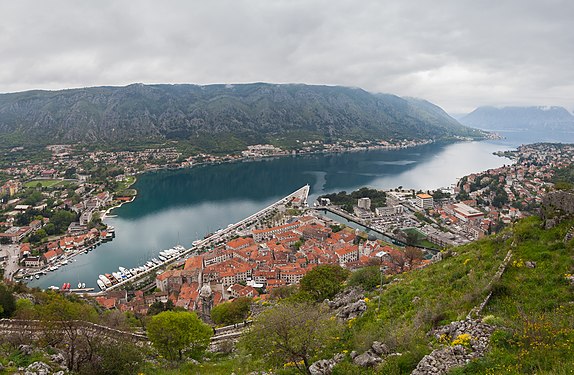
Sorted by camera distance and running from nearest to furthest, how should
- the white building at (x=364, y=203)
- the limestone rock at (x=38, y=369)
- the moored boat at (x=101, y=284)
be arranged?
the limestone rock at (x=38, y=369) → the moored boat at (x=101, y=284) → the white building at (x=364, y=203)

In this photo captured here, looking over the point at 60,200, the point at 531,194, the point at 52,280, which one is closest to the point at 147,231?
the point at 52,280

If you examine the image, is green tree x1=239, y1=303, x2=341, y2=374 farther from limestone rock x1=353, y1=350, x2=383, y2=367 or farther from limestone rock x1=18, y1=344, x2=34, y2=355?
limestone rock x1=18, y1=344, x2=34, y2=355

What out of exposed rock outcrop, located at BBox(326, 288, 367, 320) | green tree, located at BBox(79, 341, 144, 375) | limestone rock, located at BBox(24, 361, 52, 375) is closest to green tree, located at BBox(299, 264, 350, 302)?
exposed rock outcrop, located at BBox(326, 288, 367, 320)

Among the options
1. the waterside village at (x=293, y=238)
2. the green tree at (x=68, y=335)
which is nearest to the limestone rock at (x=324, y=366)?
the green tree at (x=68, y=335)

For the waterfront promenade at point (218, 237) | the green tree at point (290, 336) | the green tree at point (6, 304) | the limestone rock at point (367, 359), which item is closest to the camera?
the limestone rock at point (367, 359)

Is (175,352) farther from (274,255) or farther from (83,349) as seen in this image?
(274,255)

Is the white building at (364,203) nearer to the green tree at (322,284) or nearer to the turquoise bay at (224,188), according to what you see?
the turquoise bay at (224,188)

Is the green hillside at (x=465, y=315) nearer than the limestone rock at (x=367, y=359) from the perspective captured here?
Yes
